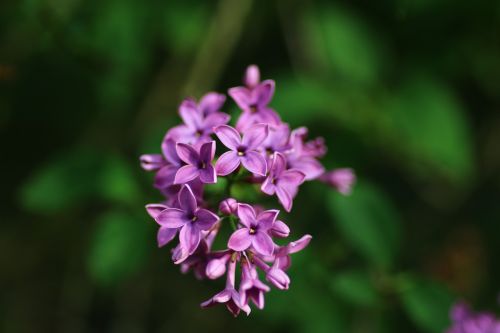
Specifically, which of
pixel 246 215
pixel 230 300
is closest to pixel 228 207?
pixel 246 215

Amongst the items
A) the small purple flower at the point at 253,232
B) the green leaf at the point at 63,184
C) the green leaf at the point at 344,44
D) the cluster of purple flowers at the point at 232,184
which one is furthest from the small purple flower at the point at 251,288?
the green leaf at the point at 344,44

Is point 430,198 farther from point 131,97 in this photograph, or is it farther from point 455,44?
point 131,97

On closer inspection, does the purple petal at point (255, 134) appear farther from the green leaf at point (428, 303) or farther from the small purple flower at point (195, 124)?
the green leaf at point (428, 303)

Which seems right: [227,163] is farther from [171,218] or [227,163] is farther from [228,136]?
[171,218]

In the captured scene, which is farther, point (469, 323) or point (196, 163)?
point (469, 323)

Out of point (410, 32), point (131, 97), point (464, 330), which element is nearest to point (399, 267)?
point (464, 330)
